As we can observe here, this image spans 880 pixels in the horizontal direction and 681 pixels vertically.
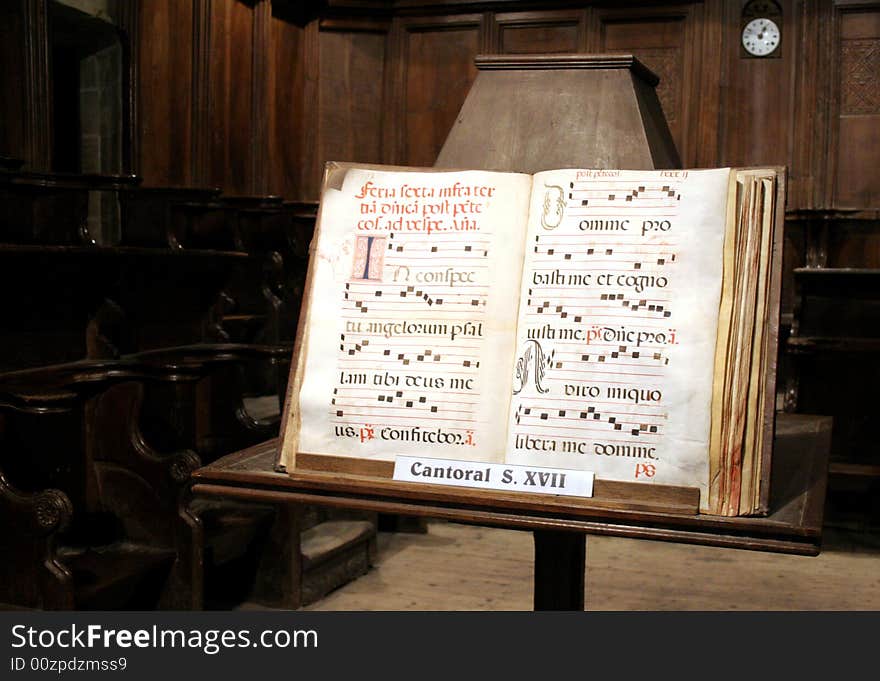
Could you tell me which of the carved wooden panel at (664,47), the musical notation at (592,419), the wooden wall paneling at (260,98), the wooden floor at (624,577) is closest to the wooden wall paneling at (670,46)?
the carved wooden panel at (664,47)

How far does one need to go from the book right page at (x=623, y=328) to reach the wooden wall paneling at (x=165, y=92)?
3810mm

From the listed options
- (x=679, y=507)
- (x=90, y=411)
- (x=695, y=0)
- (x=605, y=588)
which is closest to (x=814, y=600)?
(x=605, y=588)

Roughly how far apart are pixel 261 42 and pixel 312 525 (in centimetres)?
293

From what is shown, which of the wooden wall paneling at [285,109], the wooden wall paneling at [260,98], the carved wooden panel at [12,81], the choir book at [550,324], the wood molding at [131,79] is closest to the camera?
the choir book at [550,324]

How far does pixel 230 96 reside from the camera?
203 inches

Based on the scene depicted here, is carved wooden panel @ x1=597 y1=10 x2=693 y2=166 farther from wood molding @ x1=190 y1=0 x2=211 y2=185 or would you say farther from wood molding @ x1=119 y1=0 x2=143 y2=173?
wood molding @ x1=119 y1=0 x2=143 y2=173

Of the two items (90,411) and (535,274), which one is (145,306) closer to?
(90,411)

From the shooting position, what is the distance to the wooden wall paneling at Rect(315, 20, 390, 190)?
19.4 ft

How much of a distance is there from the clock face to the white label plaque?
4.93m

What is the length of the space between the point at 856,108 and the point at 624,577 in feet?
9.91

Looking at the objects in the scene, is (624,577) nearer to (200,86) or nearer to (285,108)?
(200,86)

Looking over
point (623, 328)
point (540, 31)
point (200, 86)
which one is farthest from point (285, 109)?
point (623, 328)

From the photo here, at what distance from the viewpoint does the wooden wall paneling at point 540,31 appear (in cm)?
564

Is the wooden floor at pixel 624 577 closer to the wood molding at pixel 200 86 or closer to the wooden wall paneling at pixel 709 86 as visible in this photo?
the wood molding at pixel 200 86
